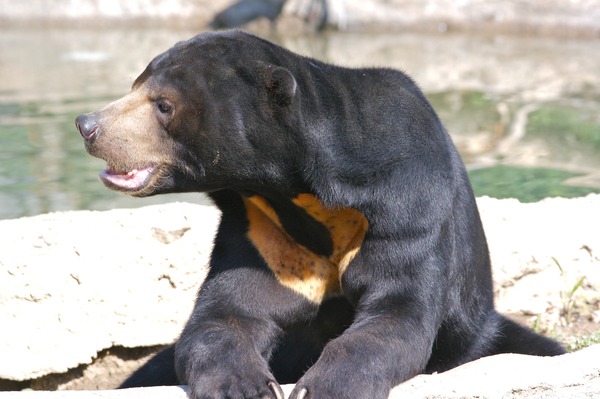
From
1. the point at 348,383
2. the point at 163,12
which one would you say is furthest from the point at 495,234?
the point at 163,12

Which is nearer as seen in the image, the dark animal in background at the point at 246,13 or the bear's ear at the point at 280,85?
the bear's ear at the point at 280,85

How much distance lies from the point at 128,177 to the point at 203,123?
37 centimetres

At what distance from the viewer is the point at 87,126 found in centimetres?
386

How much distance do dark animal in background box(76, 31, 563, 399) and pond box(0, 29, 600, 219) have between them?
4.61ft

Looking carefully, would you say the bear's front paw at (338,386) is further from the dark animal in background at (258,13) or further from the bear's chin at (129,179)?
the dark animal in background at (258,13)

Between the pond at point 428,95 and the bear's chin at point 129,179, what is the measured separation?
1.39 metres

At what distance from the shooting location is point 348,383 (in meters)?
3.63

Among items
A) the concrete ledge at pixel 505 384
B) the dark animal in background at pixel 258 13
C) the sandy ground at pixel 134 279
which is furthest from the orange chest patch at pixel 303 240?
the dark animal in background at pixel 258 13

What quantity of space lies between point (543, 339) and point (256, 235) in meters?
Result: 1.54

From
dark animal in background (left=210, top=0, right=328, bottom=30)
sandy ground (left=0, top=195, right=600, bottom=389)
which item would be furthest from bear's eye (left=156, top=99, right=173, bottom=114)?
dark animal in background (left=210, top=0, right=328, bottom=30)

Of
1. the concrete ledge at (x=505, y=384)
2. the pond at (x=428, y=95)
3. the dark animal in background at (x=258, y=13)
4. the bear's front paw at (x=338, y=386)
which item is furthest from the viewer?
the dark animal in background at (x=258, y=13)

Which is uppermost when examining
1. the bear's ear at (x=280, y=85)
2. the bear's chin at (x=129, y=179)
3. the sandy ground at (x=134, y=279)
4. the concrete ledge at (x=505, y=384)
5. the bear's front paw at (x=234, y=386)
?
the bear's ear at (x=280, y=85)

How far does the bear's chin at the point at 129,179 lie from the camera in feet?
12.9

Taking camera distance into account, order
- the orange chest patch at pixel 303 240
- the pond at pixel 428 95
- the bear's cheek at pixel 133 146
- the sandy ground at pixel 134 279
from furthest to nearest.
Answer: the pond at pixel 428 95, the sandy ground at pixel 134 279, the orange chest patch at pixel 303 240, the bear's cheek at pixel 133 146
